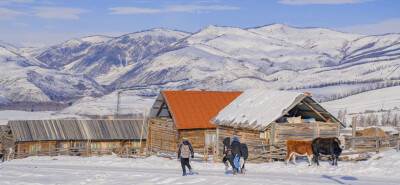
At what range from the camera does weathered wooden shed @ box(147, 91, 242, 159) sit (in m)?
42.9

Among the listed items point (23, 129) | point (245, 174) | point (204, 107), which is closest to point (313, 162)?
point (245, 174)

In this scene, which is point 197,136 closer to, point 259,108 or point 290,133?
point 259,108

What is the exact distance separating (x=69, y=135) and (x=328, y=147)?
41.3 meters

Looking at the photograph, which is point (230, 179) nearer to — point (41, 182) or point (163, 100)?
point (41, 182)

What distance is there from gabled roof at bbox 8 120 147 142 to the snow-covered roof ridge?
2755cm

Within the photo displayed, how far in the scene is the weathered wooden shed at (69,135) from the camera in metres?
59.7

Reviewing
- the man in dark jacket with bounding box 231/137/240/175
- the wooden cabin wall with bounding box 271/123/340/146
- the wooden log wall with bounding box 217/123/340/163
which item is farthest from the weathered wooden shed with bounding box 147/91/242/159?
the man in dark jacket with bounding box 231/137/240/175

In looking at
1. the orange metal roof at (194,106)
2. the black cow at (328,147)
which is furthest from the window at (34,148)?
the black cow at (328,147)

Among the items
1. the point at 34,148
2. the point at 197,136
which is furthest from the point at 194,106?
the point at 34,148

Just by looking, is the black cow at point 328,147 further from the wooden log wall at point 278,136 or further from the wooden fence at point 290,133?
the wooden fence at point 290,133

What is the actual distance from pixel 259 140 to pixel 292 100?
3.32 metres

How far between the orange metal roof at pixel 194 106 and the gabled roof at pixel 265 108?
6.83 metres

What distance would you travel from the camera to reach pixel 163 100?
45062 mm

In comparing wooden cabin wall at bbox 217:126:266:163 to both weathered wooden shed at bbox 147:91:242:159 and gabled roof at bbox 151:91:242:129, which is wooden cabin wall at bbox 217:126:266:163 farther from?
gabled roof at bbox 151:91:242:129
